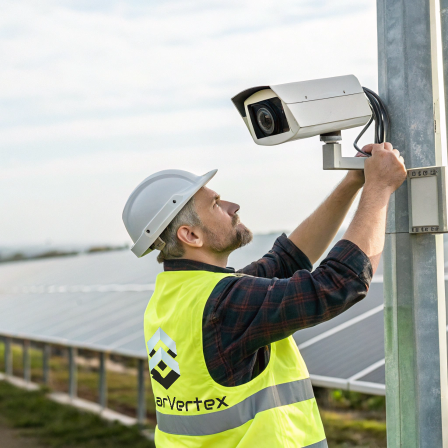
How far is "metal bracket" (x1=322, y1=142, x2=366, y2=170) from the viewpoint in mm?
2463

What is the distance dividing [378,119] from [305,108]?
422 millimetres

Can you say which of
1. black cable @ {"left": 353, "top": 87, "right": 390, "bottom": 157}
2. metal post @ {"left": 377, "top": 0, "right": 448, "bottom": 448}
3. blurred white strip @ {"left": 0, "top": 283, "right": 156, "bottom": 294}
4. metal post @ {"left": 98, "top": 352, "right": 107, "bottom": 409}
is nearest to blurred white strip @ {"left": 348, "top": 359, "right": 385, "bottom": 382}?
metal post @ {"left": 377, "top": 0, "right": 448, "bottom": 448}

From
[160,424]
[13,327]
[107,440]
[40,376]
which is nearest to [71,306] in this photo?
[13,327]

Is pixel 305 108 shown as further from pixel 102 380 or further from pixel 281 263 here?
pixel 102 380

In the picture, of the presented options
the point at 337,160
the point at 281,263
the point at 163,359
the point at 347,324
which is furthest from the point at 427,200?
the point at 347,324

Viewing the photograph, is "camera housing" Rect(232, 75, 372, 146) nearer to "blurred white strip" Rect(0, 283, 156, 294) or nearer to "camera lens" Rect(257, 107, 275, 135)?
"camera lens" Rect(257, 107, 275, 135)

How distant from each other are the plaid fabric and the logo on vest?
196 millimetres

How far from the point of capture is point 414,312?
8.34 feet

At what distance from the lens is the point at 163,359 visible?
103 inches

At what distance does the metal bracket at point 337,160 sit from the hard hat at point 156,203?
1.96 feet

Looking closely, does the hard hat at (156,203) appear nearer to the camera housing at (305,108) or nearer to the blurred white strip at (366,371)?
the camera housing at (305,108)

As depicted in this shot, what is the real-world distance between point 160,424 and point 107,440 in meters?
9.46

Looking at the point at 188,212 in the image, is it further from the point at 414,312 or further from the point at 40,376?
the point at 40,376

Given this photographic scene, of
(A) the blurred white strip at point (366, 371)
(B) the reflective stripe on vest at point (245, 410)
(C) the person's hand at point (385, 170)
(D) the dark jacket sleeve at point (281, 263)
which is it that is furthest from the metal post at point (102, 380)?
(C) the person's hand at point (385, 170)
